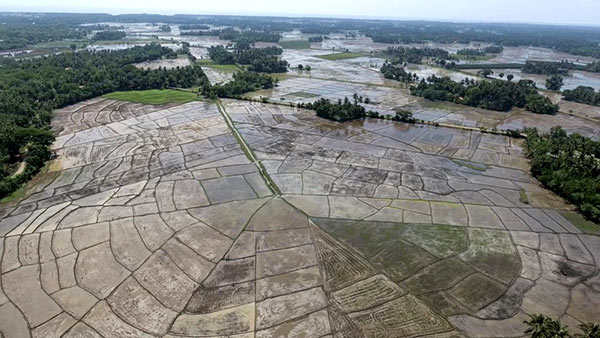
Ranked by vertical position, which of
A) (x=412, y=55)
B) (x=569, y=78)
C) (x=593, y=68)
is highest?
(x=593, y=68)

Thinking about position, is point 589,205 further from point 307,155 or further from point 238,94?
point 238,94

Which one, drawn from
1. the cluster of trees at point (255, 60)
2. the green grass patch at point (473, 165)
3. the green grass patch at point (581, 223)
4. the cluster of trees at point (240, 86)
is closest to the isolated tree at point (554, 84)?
the green grass patch at point (473, 165)

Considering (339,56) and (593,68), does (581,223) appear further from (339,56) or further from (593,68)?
(593,68)

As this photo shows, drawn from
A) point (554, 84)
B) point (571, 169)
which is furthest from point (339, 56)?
point (571, 169)

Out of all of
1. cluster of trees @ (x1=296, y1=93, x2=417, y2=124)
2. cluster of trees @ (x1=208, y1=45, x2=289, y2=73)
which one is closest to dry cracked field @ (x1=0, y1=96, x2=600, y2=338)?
cluster of trees @ (x1=296, y1=93, x2=417, y2=124)

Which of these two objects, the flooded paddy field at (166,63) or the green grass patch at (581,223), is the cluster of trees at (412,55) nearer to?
the flooded paddy field at (166,63)

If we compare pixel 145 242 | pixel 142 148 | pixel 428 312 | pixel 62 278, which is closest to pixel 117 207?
pixel 145 242
